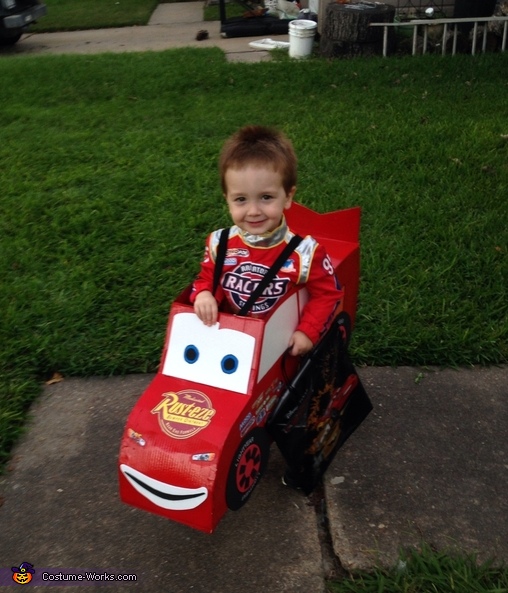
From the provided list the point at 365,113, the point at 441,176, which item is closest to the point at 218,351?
the point at 441,176

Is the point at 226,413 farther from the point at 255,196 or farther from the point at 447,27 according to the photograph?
the point at 447,27

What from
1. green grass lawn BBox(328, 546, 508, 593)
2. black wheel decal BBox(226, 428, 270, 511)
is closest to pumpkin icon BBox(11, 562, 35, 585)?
black wheel decal BBox(226, 428, 270, 511)

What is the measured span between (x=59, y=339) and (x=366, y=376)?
142 centimetres

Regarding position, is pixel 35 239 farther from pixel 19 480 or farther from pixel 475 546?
pixel 475 546

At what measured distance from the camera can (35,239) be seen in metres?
4.29

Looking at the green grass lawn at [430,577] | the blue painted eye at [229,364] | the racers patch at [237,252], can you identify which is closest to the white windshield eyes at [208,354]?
the blue painted eye at [229,364]

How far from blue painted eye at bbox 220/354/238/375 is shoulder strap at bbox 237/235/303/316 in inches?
7.4

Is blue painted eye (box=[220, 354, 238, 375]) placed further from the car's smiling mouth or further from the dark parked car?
the dark parked car

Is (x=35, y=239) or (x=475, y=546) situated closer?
(x=475, y=546)

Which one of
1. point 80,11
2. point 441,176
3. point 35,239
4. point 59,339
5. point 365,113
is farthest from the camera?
point 80,11

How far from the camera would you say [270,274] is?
2338mm

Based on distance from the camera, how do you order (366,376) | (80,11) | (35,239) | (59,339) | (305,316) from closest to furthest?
(305,316) → (366,376) → (59,339) → (35,239) → (80,11)

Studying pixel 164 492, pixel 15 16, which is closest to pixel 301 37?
pixel 15 16

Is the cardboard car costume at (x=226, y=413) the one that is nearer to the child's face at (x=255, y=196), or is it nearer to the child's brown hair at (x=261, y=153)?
the child's face at (x=255, y=196)
